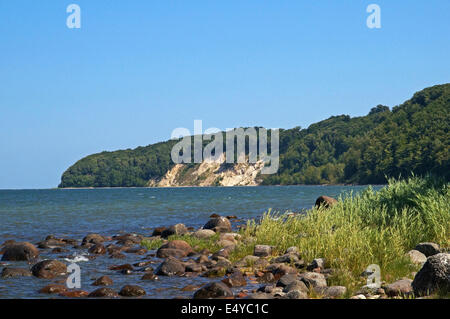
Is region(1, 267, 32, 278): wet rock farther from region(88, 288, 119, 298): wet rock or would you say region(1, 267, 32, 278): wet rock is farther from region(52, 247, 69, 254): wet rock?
region(52, 247, 69, 254): wet rock

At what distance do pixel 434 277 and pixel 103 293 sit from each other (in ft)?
26.6

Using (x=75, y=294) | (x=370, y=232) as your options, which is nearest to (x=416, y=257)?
(x=370, y=232)

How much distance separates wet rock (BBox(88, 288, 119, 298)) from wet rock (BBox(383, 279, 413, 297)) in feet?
22.2

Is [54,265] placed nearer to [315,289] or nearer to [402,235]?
[315,289]

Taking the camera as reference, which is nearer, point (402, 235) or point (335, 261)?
point (335, 261)

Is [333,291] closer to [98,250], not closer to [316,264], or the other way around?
[316,264]

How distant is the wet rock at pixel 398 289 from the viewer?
11414 millimetres

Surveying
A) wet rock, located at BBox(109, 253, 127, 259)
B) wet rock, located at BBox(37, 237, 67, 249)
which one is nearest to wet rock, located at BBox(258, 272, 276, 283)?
wet rock, located at BBox(109, 253, 127, 259)

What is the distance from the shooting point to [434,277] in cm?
1070

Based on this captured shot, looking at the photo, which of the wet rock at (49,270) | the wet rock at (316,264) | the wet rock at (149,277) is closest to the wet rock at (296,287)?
the wet rock at (316,264)

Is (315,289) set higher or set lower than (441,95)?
lower
